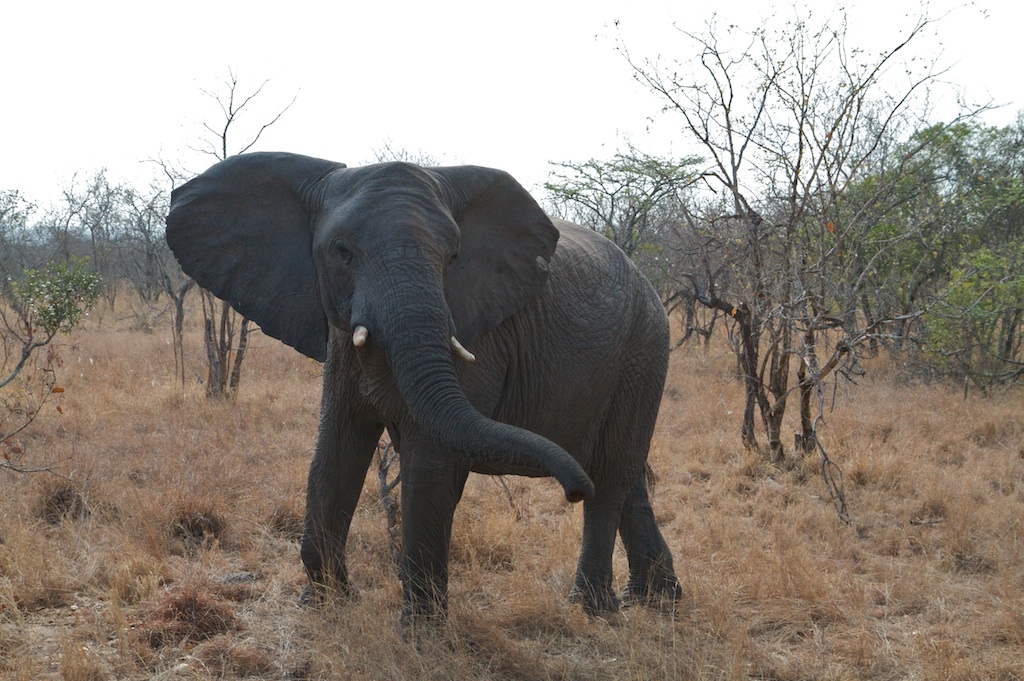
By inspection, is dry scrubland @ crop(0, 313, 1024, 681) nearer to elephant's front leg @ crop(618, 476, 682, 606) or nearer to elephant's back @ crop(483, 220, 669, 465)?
elephant's front leg @ crop(618, 476, 682, 606)

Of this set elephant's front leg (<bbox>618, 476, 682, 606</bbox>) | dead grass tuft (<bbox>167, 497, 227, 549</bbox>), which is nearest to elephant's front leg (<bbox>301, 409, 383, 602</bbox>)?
dead grass tuft (<bbox>167, 497, 227, 549</bbox>)

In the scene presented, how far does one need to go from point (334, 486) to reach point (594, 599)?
4.88 feet

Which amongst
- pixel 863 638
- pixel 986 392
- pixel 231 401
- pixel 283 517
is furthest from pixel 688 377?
pixel 863 638

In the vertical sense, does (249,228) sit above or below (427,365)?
above

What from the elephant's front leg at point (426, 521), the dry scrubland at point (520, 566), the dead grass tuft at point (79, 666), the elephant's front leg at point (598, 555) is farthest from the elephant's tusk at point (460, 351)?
the dead grass tuft at point (79, 666)

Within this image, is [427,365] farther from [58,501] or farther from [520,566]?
[58,501]

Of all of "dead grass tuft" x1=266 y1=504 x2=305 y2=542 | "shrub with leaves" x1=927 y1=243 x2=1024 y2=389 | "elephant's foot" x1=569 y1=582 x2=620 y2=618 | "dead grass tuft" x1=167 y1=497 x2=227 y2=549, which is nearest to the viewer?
"elephant's foot" x1=569 y1=582 x2=620 y2=618

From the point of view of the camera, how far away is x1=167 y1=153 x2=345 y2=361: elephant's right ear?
3.76 m

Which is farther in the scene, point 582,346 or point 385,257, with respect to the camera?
point 582,346

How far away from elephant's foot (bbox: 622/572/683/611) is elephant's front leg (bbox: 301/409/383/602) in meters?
1.61

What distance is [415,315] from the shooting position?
3.28 metres

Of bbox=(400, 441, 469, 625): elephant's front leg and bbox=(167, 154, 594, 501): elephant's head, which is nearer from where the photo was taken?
bbox=(167, 154, 594, 501): elephant's head

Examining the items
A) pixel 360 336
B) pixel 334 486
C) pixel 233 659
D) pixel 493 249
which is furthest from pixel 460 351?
pixel 233 659

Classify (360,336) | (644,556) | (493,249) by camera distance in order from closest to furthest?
(360,336)
(493,249)
(644,556)
